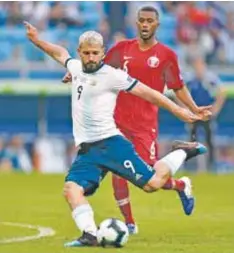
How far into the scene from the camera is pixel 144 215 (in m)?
16.3

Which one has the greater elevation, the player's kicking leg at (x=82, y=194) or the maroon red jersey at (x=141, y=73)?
the maroon red jersey at (x=141, y=73)

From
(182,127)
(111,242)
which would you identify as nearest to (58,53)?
(111,242)

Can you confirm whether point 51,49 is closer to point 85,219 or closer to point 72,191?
point 72,191

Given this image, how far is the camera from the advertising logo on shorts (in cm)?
1388

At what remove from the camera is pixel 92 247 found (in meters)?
11.8

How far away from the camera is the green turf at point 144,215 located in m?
12.1

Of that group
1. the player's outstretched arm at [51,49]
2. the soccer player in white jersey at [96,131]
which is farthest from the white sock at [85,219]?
the player's outstretched arm at [51,49]

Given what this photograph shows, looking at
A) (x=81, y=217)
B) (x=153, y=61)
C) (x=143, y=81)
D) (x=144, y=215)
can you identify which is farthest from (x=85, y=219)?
(x=144, y=215)

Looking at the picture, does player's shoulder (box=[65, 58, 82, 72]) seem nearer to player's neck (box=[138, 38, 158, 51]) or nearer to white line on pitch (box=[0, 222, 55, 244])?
player's neck (box=[138, 38, 158, 51])

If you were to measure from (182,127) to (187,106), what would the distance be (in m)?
12.8

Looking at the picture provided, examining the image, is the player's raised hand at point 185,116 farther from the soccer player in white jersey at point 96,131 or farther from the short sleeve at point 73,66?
the short sleeve at point 73,66

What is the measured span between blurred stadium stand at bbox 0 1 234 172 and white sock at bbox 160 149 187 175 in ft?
43.6

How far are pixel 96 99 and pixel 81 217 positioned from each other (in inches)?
44.8

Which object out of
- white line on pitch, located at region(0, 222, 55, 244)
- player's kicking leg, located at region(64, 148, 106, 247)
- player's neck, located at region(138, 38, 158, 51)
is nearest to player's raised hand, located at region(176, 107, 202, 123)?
player's kicking leg, located at region(64, 148, 106, 247)
